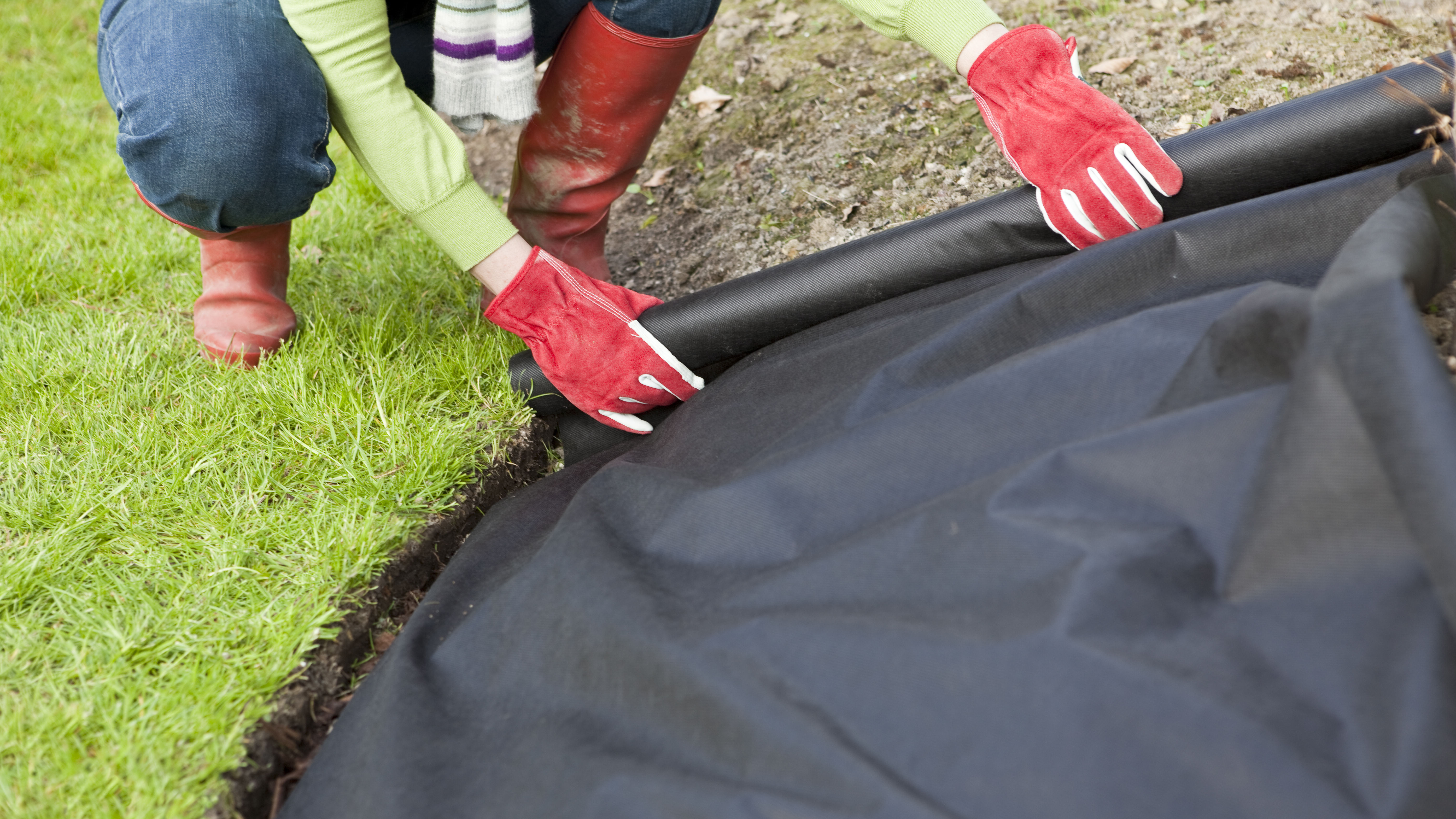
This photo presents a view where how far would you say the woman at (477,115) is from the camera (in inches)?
56.1

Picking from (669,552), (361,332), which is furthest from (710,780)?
(361,332)

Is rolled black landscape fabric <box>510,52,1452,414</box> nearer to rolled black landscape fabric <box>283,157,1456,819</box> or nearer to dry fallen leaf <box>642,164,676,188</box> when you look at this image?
rolled black landscape fabric <box>283,157,1456,819</box>

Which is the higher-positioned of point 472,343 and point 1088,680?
point 1088,680

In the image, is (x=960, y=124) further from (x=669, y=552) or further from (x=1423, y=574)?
(x=1423, y=574)

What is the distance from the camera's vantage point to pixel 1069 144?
1.42 m

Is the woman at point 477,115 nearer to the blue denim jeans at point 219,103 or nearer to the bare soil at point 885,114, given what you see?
the blue denim jeans at point 219,103

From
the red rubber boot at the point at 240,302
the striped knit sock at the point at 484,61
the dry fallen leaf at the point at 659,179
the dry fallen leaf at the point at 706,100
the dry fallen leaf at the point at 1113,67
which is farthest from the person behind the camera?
the dry fallen leaf at the point at 706,100

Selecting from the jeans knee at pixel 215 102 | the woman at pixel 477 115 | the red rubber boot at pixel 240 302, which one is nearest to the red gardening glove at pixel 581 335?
the woman at pixel 477 115

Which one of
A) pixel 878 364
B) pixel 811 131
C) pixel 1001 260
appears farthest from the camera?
pixel 811 131

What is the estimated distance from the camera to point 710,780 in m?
0.89

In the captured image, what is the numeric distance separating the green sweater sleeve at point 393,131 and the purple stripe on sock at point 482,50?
0.10m

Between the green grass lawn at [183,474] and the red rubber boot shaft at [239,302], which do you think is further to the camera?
the red rubber boot shaft at [239,302]

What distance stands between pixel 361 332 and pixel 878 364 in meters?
1.19

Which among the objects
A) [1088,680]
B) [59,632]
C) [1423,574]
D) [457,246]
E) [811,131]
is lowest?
[59,632]
